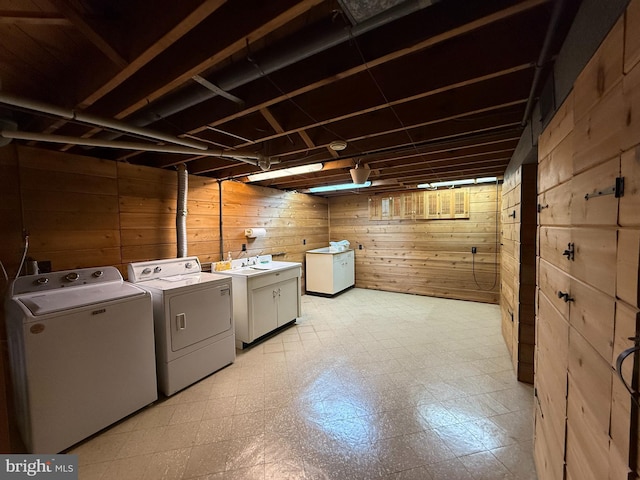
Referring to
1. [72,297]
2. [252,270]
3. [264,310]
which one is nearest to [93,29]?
[72,297]

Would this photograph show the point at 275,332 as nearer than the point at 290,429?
No

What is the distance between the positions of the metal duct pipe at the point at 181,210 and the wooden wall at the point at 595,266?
3.19 m

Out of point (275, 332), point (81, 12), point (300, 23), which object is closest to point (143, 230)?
point (275, 332)

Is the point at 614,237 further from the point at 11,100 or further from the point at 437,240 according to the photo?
the point at 437,240

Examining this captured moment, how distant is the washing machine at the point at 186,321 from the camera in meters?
2.22

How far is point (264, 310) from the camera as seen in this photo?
325 cm

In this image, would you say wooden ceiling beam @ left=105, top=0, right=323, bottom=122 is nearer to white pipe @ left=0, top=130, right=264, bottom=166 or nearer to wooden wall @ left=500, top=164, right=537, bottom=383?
white pipe @ left=0, top=130, right=264, bottom=166

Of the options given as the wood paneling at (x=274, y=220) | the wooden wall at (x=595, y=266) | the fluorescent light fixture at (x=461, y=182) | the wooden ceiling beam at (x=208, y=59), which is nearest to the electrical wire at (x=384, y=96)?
the wooden ceiling beam at (x=208, y=59)

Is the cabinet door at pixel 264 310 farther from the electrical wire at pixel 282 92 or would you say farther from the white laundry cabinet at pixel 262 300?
the electrical wire at pixel 282 92

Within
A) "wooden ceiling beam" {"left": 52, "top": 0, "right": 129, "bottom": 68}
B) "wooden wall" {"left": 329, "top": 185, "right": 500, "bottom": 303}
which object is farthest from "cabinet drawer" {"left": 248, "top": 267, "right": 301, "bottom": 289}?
"wooden wall" {"left": 329, "top": 185, "right": 500, "bottom": 303}

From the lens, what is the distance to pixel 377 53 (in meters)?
1.15

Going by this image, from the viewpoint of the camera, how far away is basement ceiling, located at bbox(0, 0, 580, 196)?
973 millimetres

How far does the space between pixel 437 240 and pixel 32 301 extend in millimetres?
5299

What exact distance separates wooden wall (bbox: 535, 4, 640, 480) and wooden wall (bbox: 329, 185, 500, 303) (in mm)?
3673
